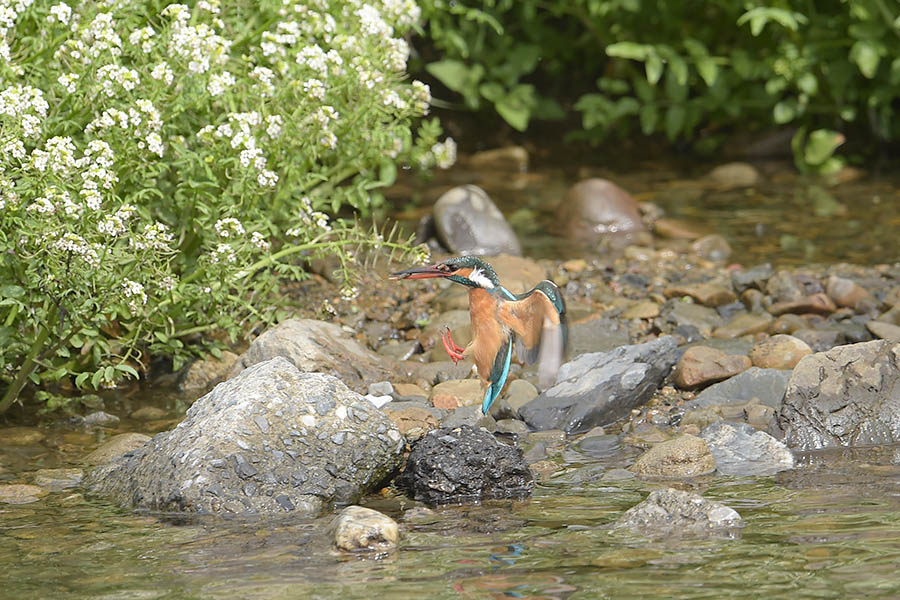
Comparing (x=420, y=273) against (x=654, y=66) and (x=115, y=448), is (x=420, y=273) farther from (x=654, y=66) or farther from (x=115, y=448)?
(x=654, y=66)

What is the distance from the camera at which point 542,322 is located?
5.07 meters

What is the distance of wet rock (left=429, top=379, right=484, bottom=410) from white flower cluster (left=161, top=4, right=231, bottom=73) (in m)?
1.96

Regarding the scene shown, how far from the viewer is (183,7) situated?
5.97 metres

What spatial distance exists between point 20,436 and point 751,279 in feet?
14.8

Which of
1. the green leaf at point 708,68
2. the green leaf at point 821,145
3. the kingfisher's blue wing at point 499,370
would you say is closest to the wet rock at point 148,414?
the kingfisher's blue wing at point 499,370

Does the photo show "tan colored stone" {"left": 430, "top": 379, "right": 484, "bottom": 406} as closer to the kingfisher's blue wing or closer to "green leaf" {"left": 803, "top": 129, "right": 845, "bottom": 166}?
the kingfisher's blue wing

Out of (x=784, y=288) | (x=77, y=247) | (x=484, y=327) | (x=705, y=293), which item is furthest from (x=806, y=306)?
(x=77, y=247)

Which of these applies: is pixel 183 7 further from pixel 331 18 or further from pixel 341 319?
pixel 341 319

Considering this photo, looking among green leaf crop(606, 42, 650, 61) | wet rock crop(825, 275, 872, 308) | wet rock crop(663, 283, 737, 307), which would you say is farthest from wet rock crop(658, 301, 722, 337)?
green leaf crop(606, 42, 650, 61)

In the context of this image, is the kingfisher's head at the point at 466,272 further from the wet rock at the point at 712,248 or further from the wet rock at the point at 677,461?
the wet rock at the point at 712,248

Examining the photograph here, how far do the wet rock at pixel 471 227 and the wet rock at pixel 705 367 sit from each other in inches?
102

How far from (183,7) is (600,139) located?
676 centimetres

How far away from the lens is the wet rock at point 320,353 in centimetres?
645

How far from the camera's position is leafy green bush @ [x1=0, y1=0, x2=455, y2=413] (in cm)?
542
